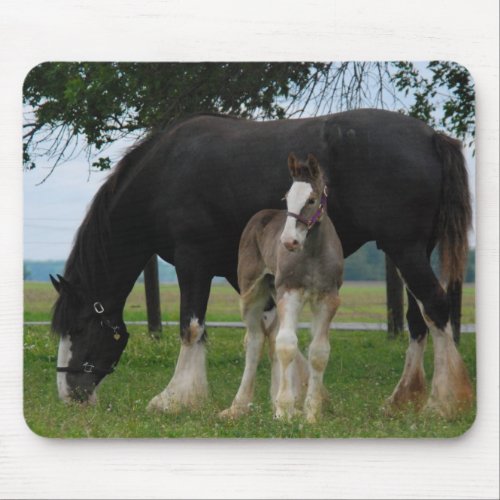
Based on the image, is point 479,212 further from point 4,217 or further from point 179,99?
point 4,217

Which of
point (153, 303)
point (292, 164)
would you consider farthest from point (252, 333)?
point (292, 164)

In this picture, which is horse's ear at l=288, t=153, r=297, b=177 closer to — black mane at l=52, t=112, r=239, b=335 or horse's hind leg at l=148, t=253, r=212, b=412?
black mane at l=52, t=112, r=239, b=335

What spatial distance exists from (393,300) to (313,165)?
0.67 meters

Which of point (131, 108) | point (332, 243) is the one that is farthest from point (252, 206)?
point (131, 108)

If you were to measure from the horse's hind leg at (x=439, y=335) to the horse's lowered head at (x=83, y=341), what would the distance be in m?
1.23

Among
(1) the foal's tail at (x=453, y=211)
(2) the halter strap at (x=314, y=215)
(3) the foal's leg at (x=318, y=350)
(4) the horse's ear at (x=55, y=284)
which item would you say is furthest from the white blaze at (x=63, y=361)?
(1) the foal's tail at (x=453, y=211)

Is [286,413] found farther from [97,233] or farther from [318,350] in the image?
[97,233]

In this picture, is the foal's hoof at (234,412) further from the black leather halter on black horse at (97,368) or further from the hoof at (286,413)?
the black leather halter on black horse at (97,368)

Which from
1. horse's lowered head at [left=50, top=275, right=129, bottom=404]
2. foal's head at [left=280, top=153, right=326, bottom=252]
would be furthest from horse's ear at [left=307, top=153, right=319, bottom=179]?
horse's lowered head at [left=50, top=275, right=129, bottom=404]

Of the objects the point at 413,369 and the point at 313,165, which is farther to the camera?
the point at 413,369

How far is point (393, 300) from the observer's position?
14.3 ft

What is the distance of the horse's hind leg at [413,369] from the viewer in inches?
170
